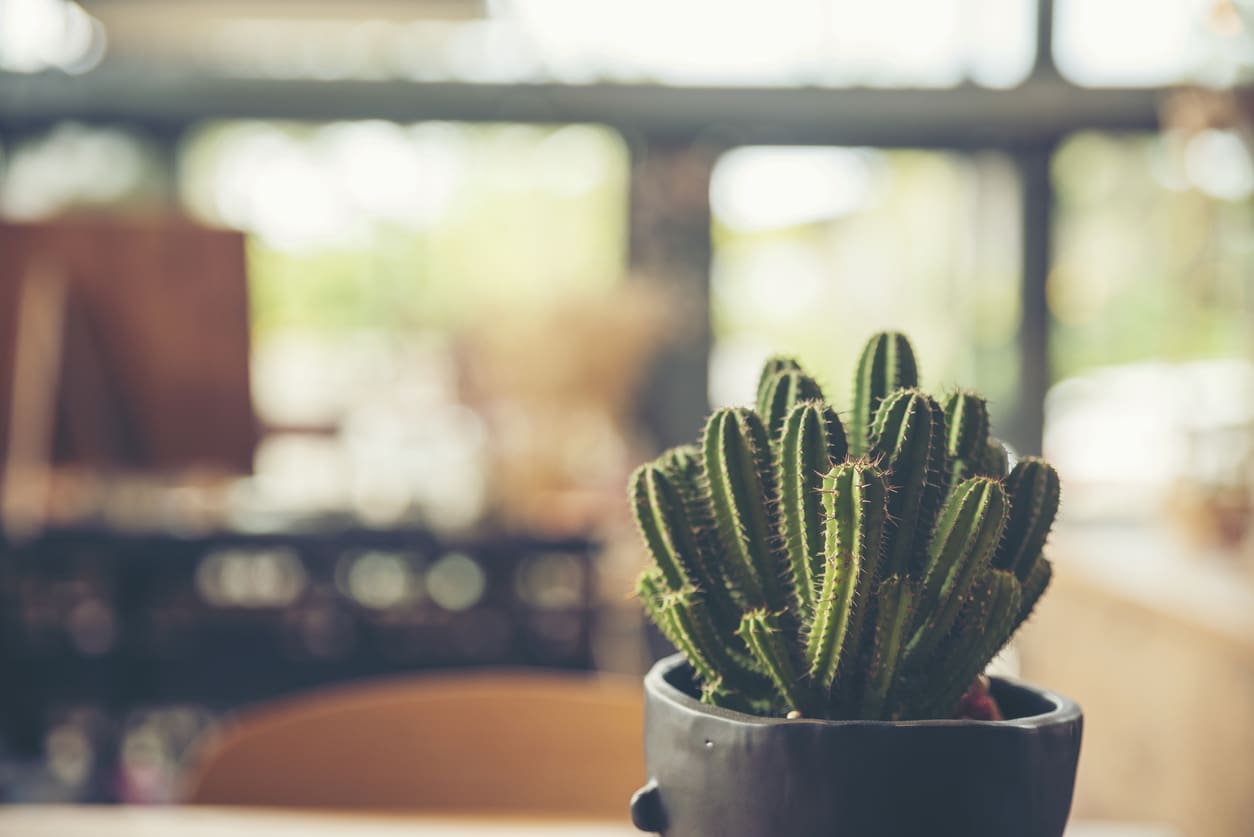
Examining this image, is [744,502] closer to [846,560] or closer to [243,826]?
[846,560]

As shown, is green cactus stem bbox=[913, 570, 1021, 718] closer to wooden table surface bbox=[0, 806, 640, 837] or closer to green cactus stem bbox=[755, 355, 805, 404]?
green cactus stem bbox=[755, 355, 805, 404]

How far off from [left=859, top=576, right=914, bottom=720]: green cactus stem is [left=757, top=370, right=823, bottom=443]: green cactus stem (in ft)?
0.33

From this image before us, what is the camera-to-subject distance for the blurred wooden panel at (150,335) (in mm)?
2629

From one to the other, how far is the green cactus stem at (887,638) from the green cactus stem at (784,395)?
0.10 metres

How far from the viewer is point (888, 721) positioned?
1.44ft

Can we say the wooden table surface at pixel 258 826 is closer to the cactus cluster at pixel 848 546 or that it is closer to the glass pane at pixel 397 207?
the cactus cluster at pixel 848 546

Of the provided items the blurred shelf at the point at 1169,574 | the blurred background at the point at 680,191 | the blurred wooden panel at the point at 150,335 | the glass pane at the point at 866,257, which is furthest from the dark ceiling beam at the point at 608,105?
the blurred shelf at the point at 1169,574

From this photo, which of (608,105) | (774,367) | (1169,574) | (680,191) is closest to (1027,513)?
(774,367)

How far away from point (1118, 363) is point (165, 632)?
5.03 metres

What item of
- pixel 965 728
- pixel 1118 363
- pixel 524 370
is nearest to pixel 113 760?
pixel 524 370

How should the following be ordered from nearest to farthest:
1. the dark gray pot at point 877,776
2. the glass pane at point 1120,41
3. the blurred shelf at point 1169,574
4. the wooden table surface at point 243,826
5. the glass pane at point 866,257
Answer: the dark gray pot at point 877,776, the wooden table surface at point 243,826, the blurred shelf at point 1169,574, the glass pane at point 1120,41, the glass pane at point 866,257

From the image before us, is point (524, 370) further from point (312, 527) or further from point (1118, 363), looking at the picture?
point (1118, 363)

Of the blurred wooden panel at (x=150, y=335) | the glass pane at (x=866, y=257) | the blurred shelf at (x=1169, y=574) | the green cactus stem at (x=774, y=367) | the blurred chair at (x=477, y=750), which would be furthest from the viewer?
the glass pane at (x=866, y=257)

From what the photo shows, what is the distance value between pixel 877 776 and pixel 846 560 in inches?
3.0
